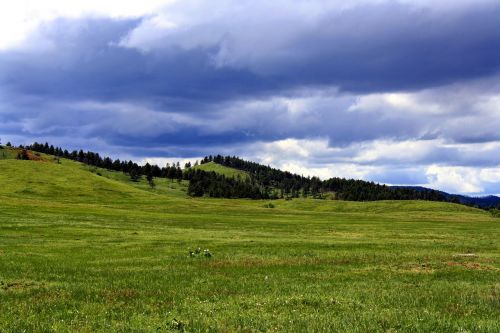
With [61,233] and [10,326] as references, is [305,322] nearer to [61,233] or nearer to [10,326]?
[10,326]

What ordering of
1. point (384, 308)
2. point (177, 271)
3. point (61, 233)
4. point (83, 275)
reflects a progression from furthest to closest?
1. point (61, 233)
2. point (177, 271)
3. point (83, 275)
4. point (384, 308)

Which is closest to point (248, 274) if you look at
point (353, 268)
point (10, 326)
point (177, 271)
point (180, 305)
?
point (177, 271)

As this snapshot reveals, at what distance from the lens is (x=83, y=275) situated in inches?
924

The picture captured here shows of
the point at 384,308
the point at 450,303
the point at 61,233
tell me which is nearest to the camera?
the point at 384,308

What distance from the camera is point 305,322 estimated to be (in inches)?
509

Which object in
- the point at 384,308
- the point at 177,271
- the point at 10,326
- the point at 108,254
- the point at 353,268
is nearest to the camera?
the point at 10,326

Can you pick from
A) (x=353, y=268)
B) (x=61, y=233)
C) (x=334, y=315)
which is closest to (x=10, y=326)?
(x=334, y=315)

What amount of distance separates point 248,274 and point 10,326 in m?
13.5

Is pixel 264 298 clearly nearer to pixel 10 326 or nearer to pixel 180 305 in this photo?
pixel 180 305

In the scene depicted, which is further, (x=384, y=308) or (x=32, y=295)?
(x=32, y=295)

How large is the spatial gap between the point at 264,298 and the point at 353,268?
11984 millimetres

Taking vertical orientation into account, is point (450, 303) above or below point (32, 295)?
above

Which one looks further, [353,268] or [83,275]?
[353,268]

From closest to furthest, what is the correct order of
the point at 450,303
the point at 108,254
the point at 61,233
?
1. the point at 450,303
2. the point at 108,254
3. the point at 61,233
